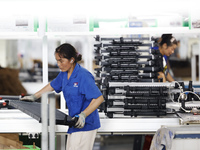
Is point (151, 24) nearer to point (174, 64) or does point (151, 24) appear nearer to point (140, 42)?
point (140, 42)

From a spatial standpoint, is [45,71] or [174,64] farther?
[174,64]

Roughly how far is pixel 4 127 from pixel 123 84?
3.75 ft

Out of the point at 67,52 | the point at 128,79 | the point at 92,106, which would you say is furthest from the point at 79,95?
the point at 128,79

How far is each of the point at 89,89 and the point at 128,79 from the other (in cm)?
90

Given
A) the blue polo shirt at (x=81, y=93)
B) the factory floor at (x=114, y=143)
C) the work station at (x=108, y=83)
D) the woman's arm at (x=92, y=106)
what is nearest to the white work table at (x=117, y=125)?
the work station at (x=108, y=83)

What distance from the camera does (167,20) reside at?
3.83 metres

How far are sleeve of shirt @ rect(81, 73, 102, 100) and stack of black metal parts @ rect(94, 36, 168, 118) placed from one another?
600mm

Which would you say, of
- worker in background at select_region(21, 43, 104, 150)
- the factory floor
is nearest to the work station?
worker in background at select_region(21, 43, 104, 150)

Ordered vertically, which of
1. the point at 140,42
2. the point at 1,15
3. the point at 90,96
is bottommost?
the point at 90,96

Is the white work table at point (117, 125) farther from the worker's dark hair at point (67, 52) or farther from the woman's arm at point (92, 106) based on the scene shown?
the worker's dark hair at point (67, 52)

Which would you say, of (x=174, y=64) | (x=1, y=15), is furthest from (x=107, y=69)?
(x=174, y=64)

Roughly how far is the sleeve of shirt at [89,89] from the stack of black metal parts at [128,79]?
60 cm

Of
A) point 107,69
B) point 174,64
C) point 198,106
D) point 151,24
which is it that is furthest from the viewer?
point 174,64

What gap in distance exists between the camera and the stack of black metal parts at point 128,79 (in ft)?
11.1
